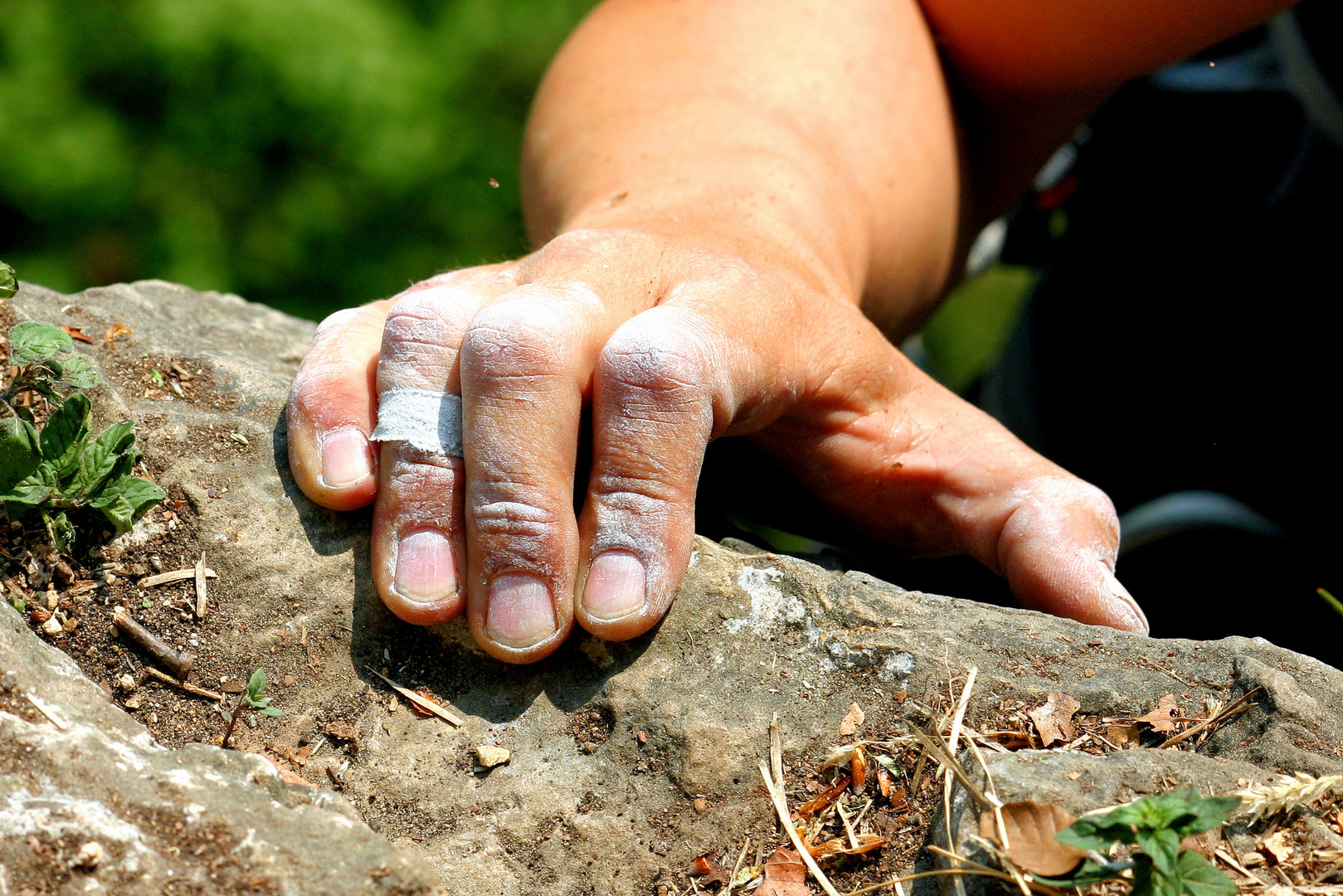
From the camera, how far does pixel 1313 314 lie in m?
2.68

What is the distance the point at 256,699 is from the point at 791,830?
0.72 meters

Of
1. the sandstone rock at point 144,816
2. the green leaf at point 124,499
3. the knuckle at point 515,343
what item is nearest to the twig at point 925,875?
the sandstone rock at point 144,816

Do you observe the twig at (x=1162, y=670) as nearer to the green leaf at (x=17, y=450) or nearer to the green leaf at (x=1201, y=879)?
the green leaf at (x=1201, y=879)

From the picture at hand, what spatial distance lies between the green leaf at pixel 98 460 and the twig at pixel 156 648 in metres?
0.18

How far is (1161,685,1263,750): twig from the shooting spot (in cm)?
132

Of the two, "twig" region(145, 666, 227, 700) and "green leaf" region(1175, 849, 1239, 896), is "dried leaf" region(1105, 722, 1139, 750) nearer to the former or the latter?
"green leaf" region(1175, 849, 1239, 896)

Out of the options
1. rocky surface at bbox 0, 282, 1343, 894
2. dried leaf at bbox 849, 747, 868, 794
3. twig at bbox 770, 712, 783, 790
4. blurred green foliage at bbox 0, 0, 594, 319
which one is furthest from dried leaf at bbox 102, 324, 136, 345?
blurred green foliage at bbox 0, 0, 594, 319

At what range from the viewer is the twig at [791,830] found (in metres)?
1.21

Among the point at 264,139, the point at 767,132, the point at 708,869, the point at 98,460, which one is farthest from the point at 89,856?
the point at 264,139

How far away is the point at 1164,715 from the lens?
4.39 ft

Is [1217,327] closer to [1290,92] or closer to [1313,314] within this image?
[1313,314]

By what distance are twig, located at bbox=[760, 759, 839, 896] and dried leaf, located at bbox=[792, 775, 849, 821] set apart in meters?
0.02

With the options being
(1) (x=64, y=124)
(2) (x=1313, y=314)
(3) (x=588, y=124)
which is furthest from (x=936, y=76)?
(1) (x=64, y=124)

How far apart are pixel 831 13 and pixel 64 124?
265 cm
